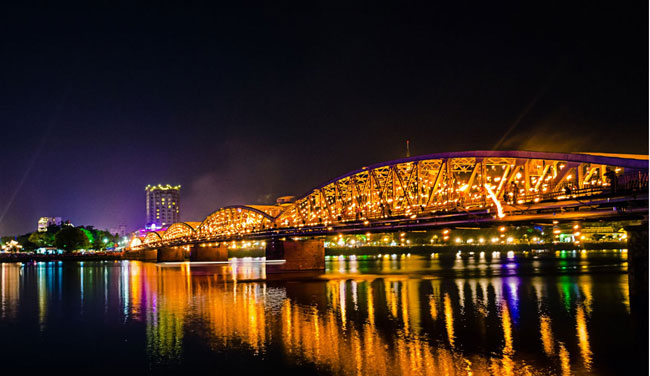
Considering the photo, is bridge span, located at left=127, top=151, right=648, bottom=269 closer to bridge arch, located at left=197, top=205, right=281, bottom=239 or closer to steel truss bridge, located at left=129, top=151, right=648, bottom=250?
steel truss bridge, located at left=129, top=151, right=648, bottom=250

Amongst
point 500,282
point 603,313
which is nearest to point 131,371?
point 603,313

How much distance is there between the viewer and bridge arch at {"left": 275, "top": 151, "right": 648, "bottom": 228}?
4244cm

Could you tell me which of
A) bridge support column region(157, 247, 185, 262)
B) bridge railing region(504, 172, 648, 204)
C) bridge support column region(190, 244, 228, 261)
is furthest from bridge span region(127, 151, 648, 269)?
bridge support column region(157, 247, 185, 262)

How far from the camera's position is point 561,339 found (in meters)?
28.0

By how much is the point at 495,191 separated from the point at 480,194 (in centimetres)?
415

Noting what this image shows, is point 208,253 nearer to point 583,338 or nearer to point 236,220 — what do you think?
point 236,220

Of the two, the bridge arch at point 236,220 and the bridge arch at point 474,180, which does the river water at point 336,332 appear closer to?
the bridge arch at point 474,180

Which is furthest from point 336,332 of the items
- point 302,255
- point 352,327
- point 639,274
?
point 302,255

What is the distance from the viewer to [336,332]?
3095cm

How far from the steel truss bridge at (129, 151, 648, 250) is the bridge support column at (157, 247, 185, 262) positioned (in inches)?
3342

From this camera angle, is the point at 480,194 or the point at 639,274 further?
the point at 480,194

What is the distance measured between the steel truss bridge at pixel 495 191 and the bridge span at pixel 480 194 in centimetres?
7

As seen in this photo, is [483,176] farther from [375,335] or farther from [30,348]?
[30,348]

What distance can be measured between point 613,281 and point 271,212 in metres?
91.2
